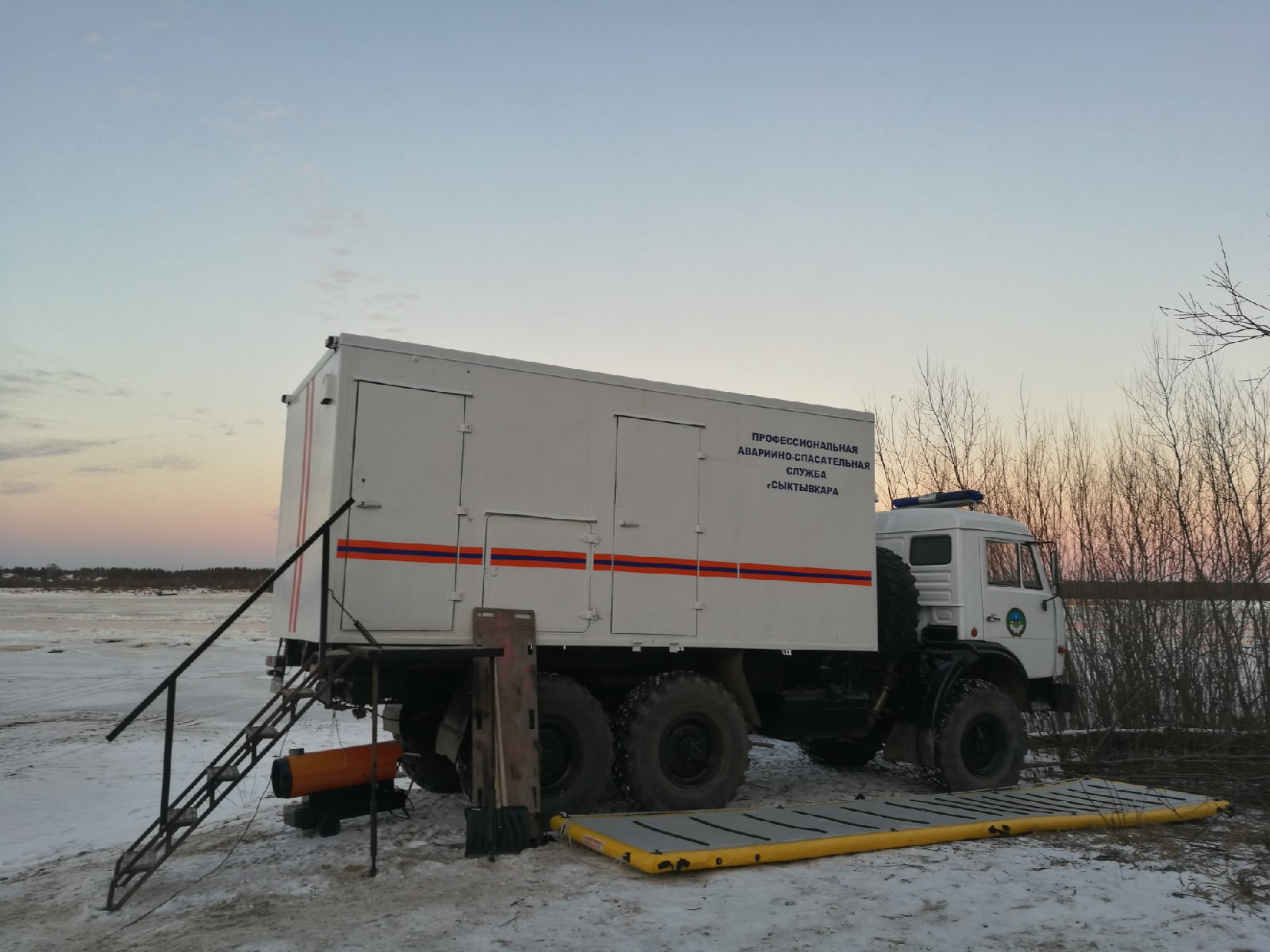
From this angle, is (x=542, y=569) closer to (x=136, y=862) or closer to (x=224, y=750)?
(x=224, y=750)

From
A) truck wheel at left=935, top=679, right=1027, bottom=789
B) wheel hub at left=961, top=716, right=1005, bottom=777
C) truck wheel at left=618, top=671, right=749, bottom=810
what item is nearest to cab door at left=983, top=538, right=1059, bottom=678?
truck wheel at left=935, top=679, right=1027, bottom=789

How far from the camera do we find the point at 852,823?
7.46m

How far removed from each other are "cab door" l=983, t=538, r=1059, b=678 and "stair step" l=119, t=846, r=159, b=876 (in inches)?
313

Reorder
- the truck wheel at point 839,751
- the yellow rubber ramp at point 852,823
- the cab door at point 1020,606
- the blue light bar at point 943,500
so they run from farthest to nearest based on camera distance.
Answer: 1. the truck wheel at point 839,751
2. the blue light bar at point 943,500
3. the cab door at point 1020,606
4. the yellow rubber ramp at point 852,823

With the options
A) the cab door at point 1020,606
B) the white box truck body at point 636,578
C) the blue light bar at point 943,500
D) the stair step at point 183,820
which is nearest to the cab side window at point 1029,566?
the cab door at point 1020,606

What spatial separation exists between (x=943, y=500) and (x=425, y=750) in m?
6.27

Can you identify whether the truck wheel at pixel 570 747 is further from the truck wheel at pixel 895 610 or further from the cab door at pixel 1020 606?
the cab door at pixel 1020 606

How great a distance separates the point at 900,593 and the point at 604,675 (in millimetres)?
3367

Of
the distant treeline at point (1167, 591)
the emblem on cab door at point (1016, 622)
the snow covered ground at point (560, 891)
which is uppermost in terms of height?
the distant treeline at point (1167, 591)

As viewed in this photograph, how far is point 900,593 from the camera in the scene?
9.76 meters

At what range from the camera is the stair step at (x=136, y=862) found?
5793 mm

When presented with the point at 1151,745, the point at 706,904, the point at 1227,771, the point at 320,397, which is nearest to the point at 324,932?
the point at 706,904

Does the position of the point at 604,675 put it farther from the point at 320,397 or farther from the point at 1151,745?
the point at 1151,745

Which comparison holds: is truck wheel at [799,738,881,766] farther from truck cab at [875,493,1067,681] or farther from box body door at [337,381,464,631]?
box body door at [337,381,464,631]
